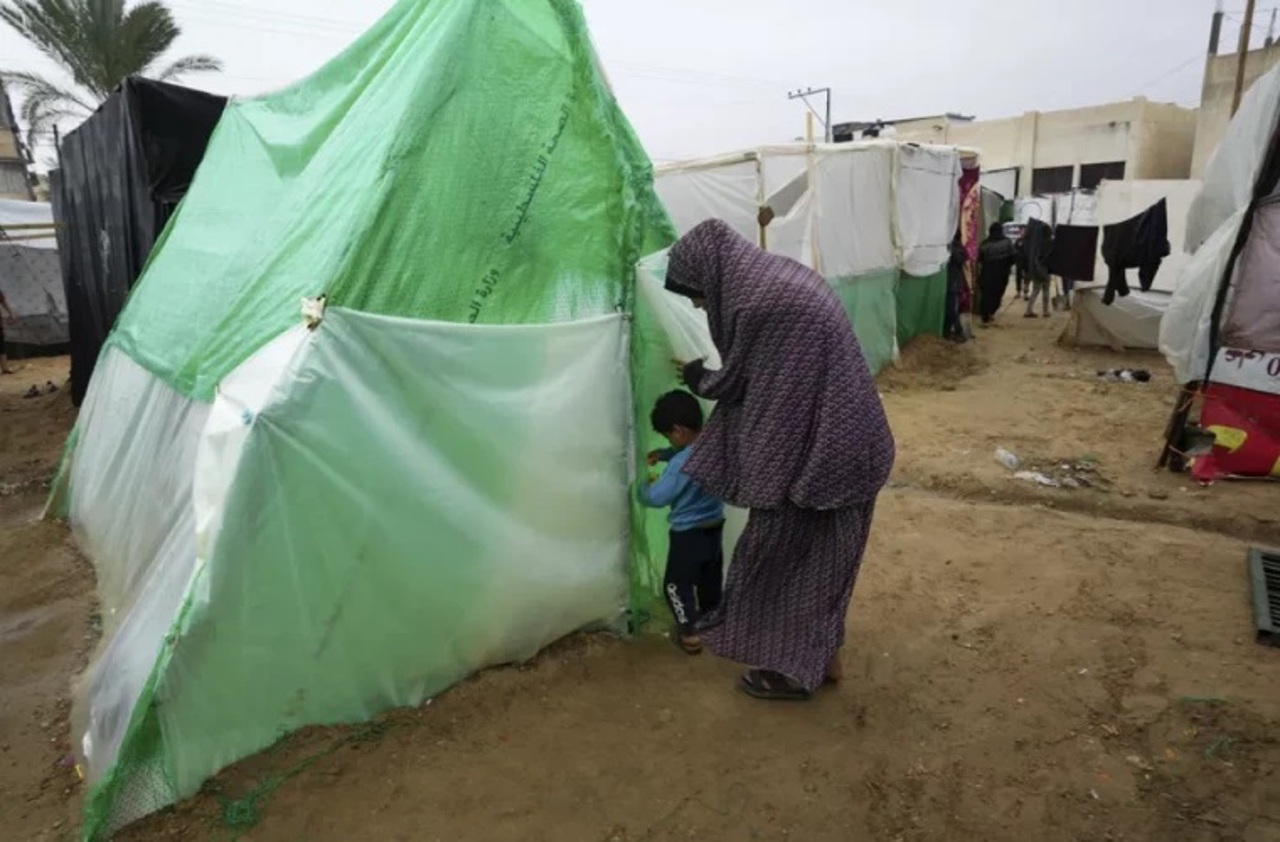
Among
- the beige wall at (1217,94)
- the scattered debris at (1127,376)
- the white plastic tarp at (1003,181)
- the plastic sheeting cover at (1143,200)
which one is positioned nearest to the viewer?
the scattered debris at (1127,376)

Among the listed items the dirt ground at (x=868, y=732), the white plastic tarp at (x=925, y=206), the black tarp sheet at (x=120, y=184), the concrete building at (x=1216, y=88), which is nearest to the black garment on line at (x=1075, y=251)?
the white plastic tarp at (x=925, y=206)

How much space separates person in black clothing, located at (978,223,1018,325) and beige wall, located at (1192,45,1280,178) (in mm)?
9317

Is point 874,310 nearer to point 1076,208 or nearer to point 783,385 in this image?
point 783,385

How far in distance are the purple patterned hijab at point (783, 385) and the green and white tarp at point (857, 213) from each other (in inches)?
211

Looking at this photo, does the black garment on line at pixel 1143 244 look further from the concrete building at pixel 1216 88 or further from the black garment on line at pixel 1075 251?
the concrete building at pixel 1216 88

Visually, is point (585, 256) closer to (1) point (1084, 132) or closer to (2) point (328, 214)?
(2) point (328, 214)

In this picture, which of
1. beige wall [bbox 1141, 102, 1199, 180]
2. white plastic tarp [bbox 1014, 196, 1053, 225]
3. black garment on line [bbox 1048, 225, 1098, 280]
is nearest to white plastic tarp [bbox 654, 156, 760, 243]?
black garment on line [bbox 1048, 225, 1098, 280]

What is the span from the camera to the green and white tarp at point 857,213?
807 centimetres

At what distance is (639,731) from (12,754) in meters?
2.27

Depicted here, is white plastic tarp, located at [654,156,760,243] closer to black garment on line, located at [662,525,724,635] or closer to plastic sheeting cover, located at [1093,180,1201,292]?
black garment on line, located at [662,525,724,635]

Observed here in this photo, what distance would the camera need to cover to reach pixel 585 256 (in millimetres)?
3104

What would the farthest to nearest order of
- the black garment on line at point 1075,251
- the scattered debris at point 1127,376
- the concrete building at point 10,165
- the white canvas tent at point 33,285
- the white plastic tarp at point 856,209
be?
the concrete building at point 10,165 → the white canvas tent at point 33,285 → the black garment on line at point 1075,251 → the scattered debris at point 1127,376 → the white plastic tarp at point 856,209

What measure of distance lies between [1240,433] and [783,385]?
4370 millimetres

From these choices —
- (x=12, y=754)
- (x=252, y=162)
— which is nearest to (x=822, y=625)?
(x=12, y=754)
